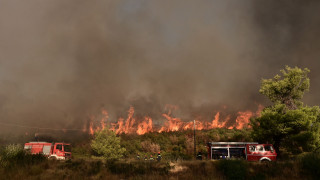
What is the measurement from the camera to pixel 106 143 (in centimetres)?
6656

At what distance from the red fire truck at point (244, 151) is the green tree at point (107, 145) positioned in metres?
38.2

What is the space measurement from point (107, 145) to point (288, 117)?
48679 millimetres

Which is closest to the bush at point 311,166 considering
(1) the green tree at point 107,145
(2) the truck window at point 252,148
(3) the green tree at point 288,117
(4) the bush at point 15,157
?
(2) the truck window at point 252,148

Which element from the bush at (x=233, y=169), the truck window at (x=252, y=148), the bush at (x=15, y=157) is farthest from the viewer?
the truck window at (x=252, y=148)

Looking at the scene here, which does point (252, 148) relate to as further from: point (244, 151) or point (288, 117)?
point (288, 117)

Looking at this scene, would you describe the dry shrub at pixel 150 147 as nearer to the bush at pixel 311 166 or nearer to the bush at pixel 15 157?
the bush at pixel 15 157

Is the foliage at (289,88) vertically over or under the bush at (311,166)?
over

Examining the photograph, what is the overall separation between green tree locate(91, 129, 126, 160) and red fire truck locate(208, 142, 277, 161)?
38.2m

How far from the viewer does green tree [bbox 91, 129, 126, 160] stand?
213 feet

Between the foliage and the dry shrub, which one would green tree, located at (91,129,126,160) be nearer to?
the dry shrub

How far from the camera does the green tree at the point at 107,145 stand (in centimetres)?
6494

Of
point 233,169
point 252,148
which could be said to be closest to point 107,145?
point 252,148

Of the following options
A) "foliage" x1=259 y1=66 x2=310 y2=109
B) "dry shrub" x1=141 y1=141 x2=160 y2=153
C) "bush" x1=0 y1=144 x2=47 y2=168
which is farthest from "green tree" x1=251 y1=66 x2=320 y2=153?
"dry shrub" x1=141 y1=141 x2=160 y2=153

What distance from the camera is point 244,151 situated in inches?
1213
